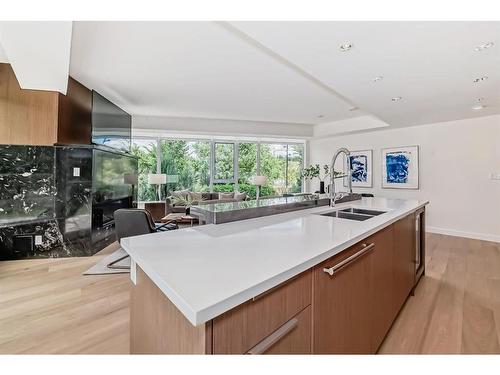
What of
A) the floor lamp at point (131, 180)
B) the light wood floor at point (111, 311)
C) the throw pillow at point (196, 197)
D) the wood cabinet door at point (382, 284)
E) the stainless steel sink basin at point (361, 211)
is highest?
the floor lamp at point (131, 180)

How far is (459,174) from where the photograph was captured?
4.68m

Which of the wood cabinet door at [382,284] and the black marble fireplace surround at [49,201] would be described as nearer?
the wood cabinet door at [382,284]

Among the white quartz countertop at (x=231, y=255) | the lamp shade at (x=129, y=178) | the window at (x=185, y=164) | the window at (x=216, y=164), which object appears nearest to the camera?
the white quartz countertop at (x=231, y=255)

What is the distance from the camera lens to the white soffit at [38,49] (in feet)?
5.82

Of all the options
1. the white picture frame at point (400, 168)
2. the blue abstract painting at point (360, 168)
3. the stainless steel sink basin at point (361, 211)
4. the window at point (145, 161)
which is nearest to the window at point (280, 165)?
the blue abstract painting at point (360, 168)

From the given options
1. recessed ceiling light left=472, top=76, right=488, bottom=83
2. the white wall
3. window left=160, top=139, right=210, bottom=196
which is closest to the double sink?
recessed ceiling light left=472, top=76, right=488, bottom=83

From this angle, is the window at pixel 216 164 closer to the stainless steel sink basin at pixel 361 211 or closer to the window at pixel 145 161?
the window at pixel 145 161

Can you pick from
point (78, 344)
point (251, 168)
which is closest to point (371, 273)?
point (78, 344)

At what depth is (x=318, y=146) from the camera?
7043 millimetres

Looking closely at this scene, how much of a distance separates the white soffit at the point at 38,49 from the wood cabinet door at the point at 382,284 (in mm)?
2580

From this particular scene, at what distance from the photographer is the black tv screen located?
3.69 m

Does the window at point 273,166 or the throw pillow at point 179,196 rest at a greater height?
the window at point 273,166

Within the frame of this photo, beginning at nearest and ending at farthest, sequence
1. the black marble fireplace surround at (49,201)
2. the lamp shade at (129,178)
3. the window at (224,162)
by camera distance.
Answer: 1. the black marble fireplace surround at (49,201)
2. the lamp shade at (129,178)
3. the window at (224,162)
